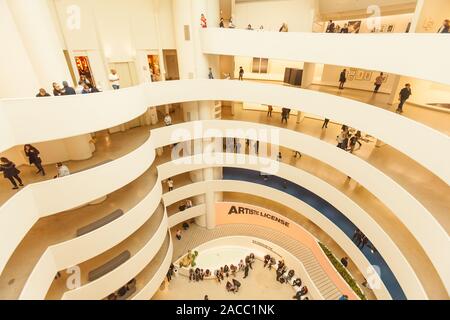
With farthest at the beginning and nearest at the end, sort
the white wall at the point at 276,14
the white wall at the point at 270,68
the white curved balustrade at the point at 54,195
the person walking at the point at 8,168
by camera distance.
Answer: the white wall at the point at 270,68
the white wall at the point at 276,14
the person walking at the point at 8,168
the white curved balustrade at the point at 54,195

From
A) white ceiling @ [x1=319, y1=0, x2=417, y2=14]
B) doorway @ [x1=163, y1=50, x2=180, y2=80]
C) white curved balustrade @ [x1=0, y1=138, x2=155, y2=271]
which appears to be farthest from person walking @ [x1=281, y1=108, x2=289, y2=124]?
white curved balustrade @ [x1=0, y1=138, x2=155, y2=271]

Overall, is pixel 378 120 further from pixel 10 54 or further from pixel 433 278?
pixel 10 54

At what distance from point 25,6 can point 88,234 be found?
32.3ft

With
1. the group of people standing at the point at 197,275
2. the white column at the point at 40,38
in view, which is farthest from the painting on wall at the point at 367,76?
the white column at the point at 40,38

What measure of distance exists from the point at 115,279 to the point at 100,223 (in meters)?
2.92

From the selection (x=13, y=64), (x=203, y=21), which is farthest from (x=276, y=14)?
(x=13, y=64)

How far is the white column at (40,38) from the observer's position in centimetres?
→ 1012

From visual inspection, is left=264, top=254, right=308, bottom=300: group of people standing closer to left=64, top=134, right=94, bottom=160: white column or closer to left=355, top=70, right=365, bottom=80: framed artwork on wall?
left=64, top=134, right=94, bottom=160: white column

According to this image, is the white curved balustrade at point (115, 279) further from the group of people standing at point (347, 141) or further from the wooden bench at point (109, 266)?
the group of people standing at point (347, 141)

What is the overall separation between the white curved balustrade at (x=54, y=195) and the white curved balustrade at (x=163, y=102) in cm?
176

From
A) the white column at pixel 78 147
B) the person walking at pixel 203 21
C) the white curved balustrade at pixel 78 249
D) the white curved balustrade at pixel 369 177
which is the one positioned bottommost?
the white curved balustrade at pixel 78 249

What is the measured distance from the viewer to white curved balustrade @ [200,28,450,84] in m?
8.55

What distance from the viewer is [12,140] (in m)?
8.23

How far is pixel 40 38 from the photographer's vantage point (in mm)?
10656
